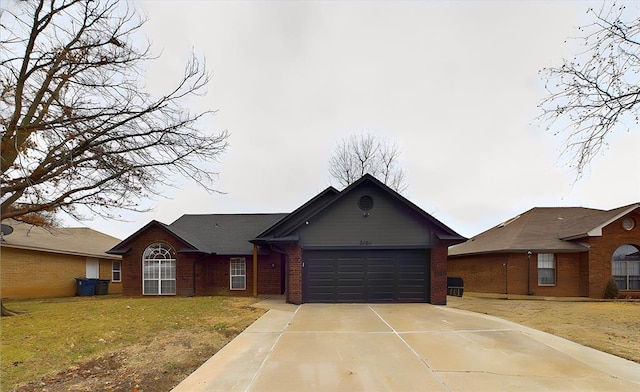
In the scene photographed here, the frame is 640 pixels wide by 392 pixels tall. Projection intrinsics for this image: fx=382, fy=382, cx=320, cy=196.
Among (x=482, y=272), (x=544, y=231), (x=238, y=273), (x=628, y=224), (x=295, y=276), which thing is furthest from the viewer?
(x=482, y=272)

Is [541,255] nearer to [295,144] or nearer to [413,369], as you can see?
[295,144]

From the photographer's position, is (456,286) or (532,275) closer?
(456,286)

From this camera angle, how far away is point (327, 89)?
1778 centimetres

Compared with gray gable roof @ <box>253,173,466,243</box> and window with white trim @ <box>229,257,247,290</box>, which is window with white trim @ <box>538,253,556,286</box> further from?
window with white trim @ <box>229,257,247,290</box>

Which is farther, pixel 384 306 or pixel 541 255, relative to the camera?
pixel 541 255

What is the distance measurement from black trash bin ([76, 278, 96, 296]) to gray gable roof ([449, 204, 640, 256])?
23592 millimetres

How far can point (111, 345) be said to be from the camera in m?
8.13

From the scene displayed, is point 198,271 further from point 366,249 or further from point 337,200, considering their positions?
point 366,249

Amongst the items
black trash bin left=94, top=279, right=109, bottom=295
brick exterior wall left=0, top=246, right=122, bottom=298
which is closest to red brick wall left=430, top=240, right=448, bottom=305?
black trash bin left=94, top=279, right=109, bottom=295

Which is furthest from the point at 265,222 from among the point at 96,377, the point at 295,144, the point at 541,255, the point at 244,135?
the point at 96,377

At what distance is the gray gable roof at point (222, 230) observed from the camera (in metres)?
21.6

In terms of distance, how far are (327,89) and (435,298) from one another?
33.8 feet

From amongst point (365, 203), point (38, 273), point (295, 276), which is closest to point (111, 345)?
point (295, 276)

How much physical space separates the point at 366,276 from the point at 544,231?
13.8 m
